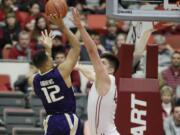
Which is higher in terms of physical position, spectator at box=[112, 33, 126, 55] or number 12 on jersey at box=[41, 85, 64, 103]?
number 12 on jersey at box=[41, 85, 64, 103]

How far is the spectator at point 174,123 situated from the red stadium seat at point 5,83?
352 cm

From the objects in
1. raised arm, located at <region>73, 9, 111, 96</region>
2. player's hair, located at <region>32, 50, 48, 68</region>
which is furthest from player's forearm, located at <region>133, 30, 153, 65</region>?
player's hair, located at <region>32, 50, 48, 68</region>

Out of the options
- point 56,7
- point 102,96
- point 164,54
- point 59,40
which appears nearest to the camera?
point 102,96

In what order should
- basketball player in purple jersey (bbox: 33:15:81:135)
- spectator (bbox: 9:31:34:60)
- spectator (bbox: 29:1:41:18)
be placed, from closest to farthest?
basketball player in purple jersey (bbox: 33:15:81:135) < spectator (bbox: 9:31:34:60) < spectator (bbox: 29:1:41:18)

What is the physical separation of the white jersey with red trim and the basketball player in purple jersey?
0.32 metres

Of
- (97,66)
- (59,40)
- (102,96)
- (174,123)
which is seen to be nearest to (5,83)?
(59,40)

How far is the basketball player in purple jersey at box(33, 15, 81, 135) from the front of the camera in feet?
27.4

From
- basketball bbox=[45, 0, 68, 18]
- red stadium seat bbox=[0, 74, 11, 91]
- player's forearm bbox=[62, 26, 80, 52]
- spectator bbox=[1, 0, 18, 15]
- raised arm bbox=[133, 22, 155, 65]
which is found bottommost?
red stadium seat bbox=[0, 74, 11, 91]

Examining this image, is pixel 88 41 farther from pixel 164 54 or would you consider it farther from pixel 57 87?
pixel 164 54

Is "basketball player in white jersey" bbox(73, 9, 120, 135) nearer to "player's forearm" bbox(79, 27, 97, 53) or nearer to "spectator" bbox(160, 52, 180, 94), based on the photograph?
"player's forearm" bbox(79, 27, 97, 53)

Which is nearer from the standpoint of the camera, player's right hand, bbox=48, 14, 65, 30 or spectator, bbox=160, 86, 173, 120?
player's right hand, bbox=48, 14, 65, 30

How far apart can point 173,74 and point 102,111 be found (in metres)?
5.18

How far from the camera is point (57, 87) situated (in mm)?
8484

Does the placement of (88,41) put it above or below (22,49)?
above
